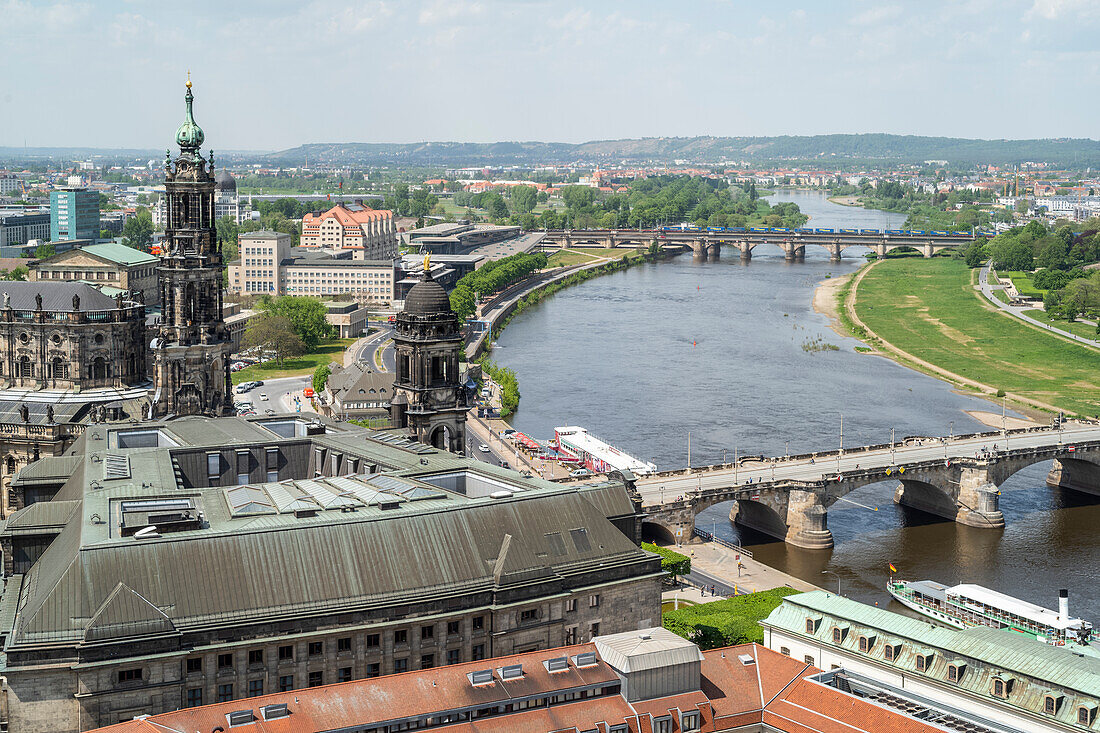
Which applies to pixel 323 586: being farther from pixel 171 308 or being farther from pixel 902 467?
pixel 902 467

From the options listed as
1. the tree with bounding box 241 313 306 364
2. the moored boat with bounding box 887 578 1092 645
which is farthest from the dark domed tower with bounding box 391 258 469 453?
the tree with bounding box 241 313 306 364

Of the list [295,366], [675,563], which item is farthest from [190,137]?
[295,366]

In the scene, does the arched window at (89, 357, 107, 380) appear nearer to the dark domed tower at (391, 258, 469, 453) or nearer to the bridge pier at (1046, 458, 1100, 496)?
the dark domed tower at (391, 258, 469, 453)

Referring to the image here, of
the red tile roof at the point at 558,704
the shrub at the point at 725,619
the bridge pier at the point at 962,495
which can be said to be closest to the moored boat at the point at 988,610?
the shrub at the point at 725,619

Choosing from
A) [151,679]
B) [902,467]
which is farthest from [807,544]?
[151,679]

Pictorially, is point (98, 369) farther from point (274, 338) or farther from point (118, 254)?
point (274, 338)
